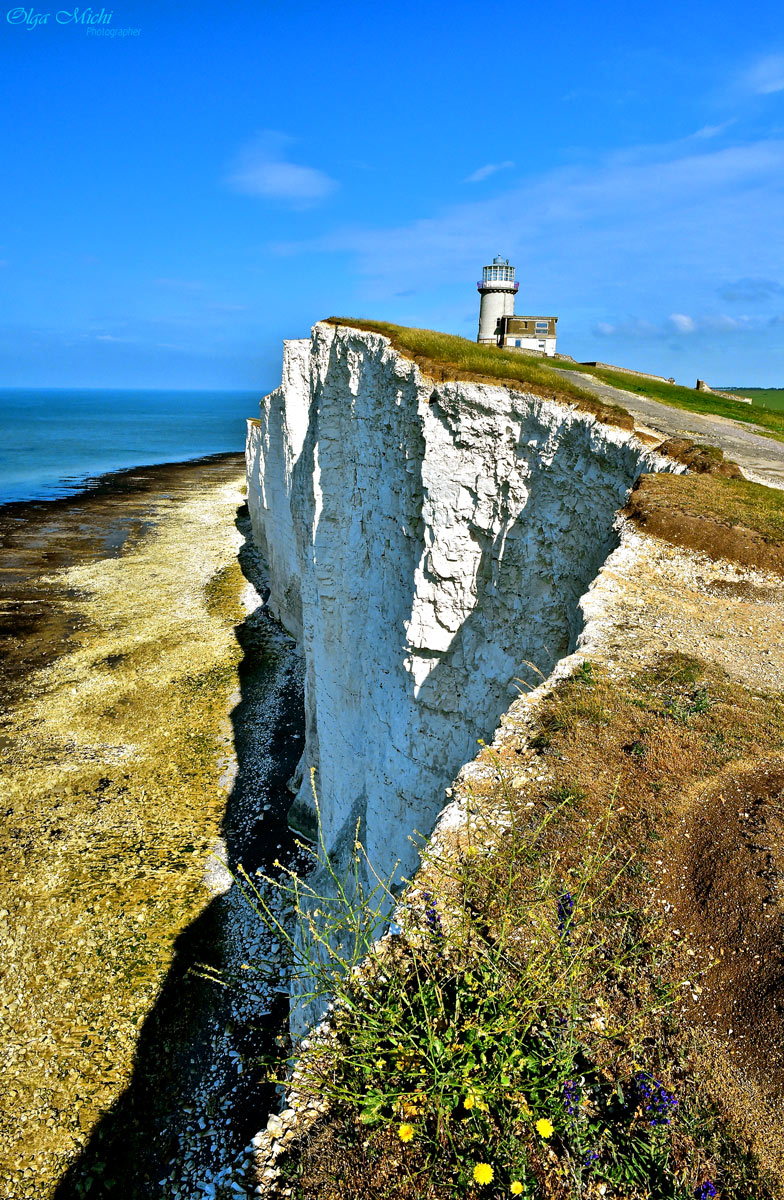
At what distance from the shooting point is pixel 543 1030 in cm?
368

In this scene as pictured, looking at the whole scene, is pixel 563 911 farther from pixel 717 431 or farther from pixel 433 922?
pixel 717 431

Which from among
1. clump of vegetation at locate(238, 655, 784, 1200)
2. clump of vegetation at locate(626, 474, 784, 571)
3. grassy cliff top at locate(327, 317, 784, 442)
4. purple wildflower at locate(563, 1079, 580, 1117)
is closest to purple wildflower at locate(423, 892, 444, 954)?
clump of vegetation at locate(238, 655, 784, 1200)

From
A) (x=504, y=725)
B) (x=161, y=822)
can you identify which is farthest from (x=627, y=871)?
(x=161, y=822)

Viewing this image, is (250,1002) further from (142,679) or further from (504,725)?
(142,679)

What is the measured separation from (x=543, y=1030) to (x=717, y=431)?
51.6 ft

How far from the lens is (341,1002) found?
3.91m

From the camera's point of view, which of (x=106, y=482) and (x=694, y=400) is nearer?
(x=694, y=400)

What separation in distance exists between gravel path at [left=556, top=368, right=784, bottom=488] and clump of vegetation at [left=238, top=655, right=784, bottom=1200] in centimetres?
957

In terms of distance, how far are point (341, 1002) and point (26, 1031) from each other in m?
14.2

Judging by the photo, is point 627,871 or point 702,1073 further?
point 627,871

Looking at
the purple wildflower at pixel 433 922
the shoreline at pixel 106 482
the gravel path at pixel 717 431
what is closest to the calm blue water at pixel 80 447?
the shoreline at pixel 106 482

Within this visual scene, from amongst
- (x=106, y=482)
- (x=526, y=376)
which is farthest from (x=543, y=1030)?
(x=106, y=482)

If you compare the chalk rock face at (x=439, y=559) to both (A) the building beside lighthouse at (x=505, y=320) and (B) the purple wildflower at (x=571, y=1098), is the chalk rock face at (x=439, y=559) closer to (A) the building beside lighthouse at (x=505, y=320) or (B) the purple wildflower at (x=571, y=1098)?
(B) the purple wildflower at (x=571, y=1098)

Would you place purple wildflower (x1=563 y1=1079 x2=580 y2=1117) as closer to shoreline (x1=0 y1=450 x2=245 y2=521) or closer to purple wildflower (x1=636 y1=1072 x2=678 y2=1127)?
purple wildflower (x1=636 y1=1072 x2=678 y2=1127)
